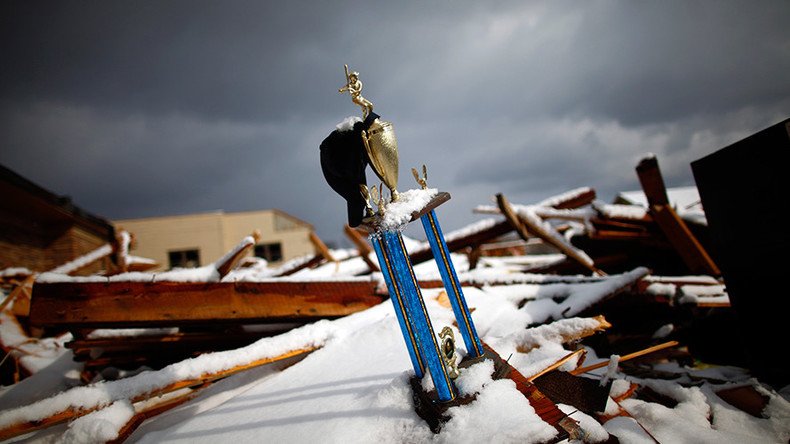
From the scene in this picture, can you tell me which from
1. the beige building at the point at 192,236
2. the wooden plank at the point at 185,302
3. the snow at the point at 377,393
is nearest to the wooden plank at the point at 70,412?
the snow at the point at 377,393

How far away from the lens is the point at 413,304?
1442 millimetres

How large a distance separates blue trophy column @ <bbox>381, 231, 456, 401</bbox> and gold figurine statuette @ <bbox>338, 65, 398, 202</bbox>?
23cm

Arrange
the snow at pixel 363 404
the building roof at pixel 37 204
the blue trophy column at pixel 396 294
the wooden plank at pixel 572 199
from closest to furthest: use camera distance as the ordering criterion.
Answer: the snow at pixel 363 404, the blue trophy column at pixel 396 294, the wooden plank at pixel 572 199, the building roof at pixel 37 204

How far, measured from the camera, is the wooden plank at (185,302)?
227 cm

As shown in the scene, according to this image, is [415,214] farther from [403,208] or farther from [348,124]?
[348,124]

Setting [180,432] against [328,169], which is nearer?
[328,169]

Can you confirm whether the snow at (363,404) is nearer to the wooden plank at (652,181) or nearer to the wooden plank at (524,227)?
the wooden plank at (524,227)

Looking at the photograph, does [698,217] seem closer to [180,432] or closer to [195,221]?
[180,432]

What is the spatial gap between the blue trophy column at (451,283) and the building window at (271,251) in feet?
97.2

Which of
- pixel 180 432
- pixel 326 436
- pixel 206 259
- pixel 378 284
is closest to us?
pixel 326 436

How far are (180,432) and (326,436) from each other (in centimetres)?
94

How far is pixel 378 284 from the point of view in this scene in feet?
9.98

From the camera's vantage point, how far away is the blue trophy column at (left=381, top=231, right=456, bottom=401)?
4.53 ft

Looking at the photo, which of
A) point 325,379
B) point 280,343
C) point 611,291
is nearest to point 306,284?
point 280,343
